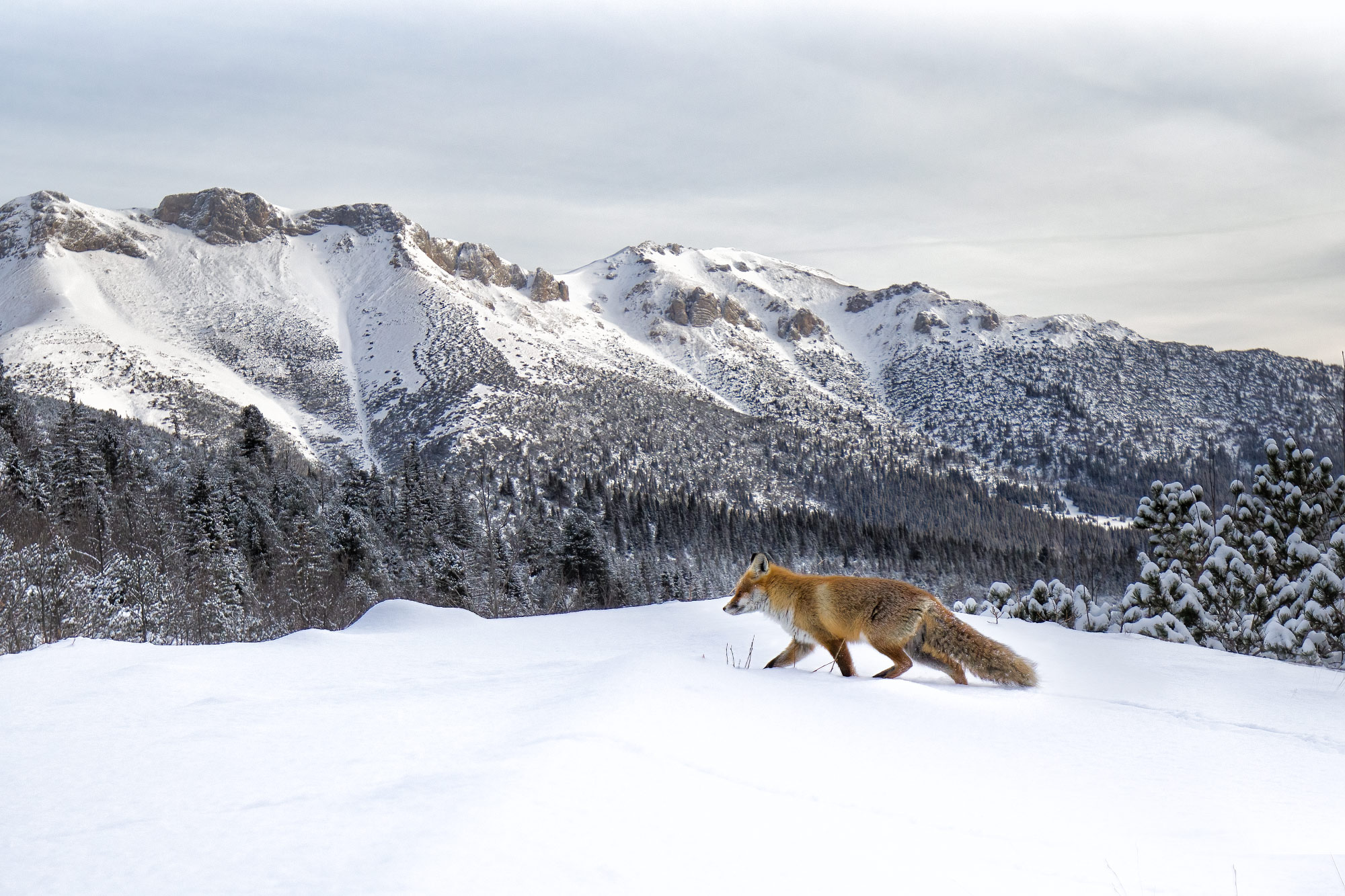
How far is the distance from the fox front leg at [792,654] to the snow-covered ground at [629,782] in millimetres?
985

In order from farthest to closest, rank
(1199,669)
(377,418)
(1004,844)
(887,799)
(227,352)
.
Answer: (227,352) → (377,418) → (1199,669) → (887,799) → (1004,844)

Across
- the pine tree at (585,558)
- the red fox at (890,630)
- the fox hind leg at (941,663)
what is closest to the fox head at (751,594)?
the red fox at (890,630)

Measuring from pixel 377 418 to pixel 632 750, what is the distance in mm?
197585

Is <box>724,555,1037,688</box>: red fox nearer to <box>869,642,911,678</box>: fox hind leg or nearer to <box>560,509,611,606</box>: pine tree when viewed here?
<box>869,642,911,678</box>: fox hind leg

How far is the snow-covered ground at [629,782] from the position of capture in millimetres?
1945

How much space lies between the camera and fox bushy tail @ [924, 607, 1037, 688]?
5.20 meters

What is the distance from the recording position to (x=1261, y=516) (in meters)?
12.2

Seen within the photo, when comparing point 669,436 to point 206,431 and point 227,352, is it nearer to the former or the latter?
point 206,431

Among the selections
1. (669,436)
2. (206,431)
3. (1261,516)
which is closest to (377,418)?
(206,431)

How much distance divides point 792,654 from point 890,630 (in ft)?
2.80

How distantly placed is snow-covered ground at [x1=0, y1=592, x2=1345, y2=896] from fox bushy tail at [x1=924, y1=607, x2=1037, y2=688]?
288 mm

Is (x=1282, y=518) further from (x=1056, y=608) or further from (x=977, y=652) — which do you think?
(x=977, y=652)

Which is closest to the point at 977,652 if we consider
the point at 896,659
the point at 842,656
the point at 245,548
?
the point at 896,659

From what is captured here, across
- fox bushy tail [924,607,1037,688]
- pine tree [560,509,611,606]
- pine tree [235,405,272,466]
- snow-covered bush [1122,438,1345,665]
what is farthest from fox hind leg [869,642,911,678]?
pine tree [235,405,272,466]
